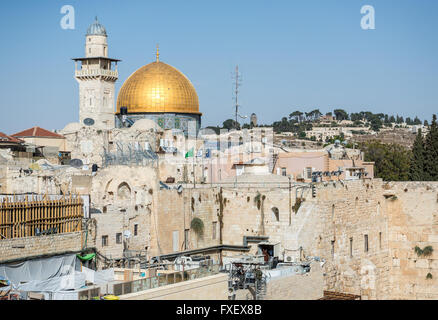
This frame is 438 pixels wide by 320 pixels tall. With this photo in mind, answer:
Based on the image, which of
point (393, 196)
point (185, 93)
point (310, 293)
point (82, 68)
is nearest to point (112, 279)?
point (310, 293)

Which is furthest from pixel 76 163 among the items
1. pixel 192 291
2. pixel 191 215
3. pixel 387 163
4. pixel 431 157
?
pixel 387 163

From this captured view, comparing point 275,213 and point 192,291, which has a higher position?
point 275,213

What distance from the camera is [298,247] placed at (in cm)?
2333

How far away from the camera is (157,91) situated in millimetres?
39000

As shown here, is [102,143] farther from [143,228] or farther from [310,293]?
[310,293]

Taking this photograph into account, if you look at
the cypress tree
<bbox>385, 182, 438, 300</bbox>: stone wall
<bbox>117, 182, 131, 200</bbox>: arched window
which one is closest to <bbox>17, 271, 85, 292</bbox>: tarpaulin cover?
<bbox>117, 182, 131, 200</bbox>: arched window

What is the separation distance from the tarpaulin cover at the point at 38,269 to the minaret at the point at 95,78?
22.6 metres

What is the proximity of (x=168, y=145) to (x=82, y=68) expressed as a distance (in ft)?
32.2

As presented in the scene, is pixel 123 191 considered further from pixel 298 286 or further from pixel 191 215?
pixel 298 286

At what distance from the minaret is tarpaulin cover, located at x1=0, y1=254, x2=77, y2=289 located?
22553 millimetres

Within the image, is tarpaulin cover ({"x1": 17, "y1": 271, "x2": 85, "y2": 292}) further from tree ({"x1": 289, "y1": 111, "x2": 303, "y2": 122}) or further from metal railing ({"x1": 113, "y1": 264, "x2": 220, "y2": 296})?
tree ({"x1": 289, "y1": 111, "x2": 303, "y2": 122})

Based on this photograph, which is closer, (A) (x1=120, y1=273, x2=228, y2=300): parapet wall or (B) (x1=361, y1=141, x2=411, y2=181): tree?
(A) (x1=120, y1=273, x2=228, y2=300): parapet wall

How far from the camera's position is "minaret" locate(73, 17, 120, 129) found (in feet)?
135

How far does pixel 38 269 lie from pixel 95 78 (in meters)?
24.3
